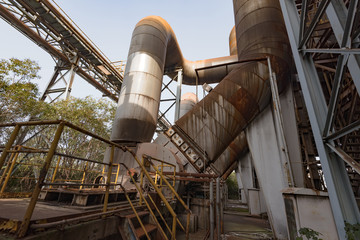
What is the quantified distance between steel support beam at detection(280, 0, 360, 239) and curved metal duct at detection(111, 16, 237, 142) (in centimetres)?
790

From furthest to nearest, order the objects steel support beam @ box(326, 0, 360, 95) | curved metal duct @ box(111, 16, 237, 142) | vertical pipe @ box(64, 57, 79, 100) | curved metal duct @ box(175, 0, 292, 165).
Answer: vertical pipe @ box(64, 57, 79, 100) → curved metal duct @ box(111, 16, 237, 142) → curved metal duct @ box(175, 0, 292, 165) → steel support beam @ box(326, 0, 360, 95)

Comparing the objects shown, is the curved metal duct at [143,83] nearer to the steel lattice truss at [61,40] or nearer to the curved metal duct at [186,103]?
the steel lattice truss at [61,40]

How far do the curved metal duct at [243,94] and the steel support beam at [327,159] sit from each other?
3.81m

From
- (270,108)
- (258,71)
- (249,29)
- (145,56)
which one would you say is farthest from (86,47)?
(270,108)

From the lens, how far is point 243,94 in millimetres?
7480

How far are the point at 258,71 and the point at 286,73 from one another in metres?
1.47

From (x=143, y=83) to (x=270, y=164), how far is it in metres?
8.07

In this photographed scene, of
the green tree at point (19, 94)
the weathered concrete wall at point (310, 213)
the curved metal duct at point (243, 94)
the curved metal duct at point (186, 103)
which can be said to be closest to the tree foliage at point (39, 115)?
the green tree at point (19, 94)

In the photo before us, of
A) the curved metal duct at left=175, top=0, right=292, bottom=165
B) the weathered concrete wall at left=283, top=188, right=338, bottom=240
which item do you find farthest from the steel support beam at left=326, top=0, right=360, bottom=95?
the curved metal duct at left=175, top=0, right=292, bottom=165

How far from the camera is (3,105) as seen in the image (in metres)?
10.8

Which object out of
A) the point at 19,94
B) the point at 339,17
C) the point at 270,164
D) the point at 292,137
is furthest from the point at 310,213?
the point at 19,94

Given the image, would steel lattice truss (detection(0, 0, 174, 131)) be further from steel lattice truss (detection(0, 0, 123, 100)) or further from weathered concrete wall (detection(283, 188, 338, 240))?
weathered concrete wall (detection(283, 188, 338, 240))

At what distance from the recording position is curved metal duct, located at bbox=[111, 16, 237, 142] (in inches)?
376

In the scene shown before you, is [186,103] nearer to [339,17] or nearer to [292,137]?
[292,137]
